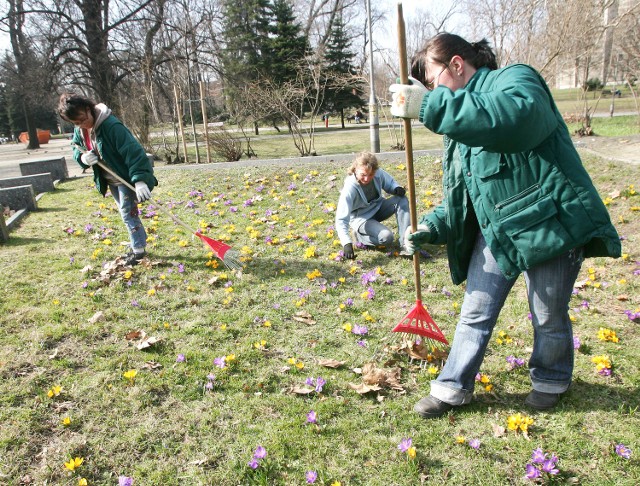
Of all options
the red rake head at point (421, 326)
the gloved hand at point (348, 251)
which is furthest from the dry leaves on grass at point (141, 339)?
the gloved hand at point (348, 251)

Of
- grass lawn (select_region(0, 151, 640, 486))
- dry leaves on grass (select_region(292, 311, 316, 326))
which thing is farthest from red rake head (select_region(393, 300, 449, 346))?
dry leaves on grass (select_region(292, 311, 316, 326))

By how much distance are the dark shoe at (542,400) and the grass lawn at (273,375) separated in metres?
0.05

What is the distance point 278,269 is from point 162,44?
23.1 metres

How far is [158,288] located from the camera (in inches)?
185

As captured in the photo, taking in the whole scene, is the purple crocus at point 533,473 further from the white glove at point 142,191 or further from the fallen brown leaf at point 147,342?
the white glove at point 142,191

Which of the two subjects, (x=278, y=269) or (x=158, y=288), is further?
(x=278, y=269)

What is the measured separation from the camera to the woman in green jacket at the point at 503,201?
1.92 metres

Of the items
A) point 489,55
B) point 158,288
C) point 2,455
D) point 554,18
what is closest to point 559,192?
point 489,55

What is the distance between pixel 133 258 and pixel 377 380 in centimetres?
350

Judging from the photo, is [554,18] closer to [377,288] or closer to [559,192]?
[377,288]

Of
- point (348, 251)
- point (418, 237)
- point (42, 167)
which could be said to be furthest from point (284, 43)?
point (418, 237)

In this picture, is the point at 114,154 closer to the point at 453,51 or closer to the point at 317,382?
the point at 317,382

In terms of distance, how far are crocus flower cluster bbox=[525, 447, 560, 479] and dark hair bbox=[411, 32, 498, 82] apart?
1.91 metres

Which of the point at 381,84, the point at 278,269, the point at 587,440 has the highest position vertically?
the point at 381,84
